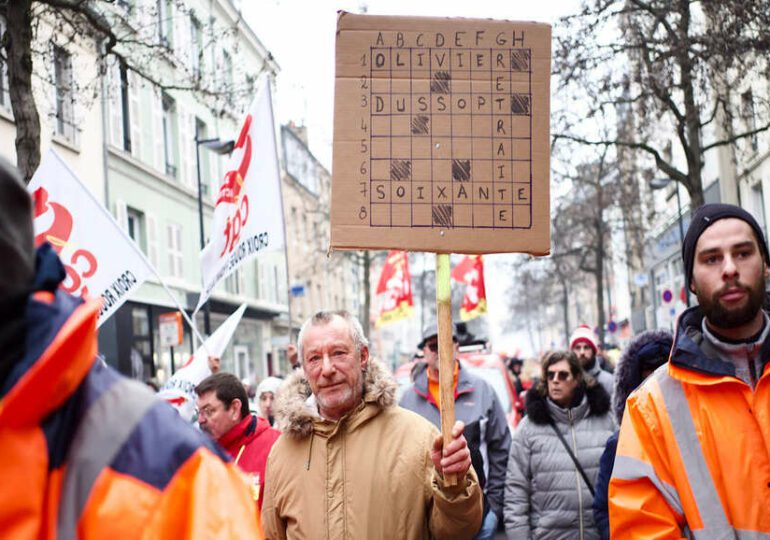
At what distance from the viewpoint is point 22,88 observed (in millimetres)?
8320

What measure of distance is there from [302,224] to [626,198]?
23694mm

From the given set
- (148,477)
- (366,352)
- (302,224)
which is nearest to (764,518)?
(366,352)

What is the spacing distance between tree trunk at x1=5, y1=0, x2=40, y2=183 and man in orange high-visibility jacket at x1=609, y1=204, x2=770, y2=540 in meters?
6.63

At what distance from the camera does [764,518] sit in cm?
273

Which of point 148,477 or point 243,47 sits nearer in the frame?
point 148,477

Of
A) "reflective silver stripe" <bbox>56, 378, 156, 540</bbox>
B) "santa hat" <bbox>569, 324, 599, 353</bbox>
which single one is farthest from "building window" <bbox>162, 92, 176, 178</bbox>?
"reflective silver stripe" <bbox>56, 378, 156, 540</bbox>

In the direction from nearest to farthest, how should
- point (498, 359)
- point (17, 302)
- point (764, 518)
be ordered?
point (17, 302), point (764, 518), point (498, 359)

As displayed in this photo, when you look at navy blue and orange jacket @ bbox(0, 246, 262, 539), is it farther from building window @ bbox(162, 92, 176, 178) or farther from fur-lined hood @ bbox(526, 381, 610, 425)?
building window @ bbox(162, 92, 176, 178)

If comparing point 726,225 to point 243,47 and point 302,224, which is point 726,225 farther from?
point 302,224

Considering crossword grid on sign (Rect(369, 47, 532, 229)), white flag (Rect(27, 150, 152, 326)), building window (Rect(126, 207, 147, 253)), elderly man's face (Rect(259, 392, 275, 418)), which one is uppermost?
crossword grid on sign (Rect(369, 47, 532, 229))

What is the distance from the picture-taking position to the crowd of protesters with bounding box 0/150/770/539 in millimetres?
1435

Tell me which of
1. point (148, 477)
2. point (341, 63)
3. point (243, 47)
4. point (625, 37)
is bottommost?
point (148, 477)

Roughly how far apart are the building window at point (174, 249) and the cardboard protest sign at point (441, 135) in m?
23.3

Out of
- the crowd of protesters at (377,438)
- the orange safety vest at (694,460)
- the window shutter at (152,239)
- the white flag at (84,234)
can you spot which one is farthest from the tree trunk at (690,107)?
the window shutter at (152,239)
